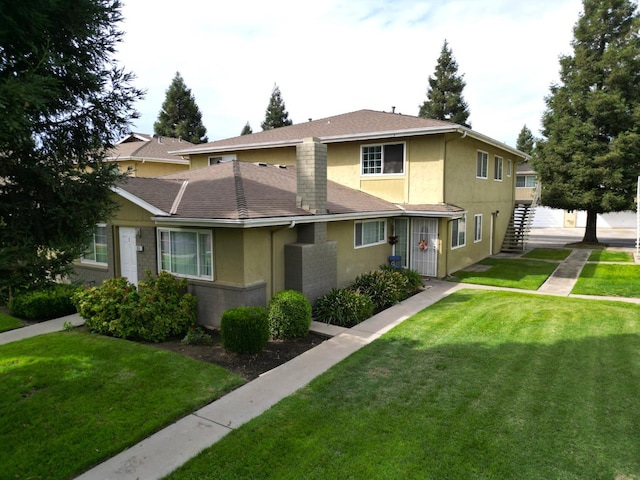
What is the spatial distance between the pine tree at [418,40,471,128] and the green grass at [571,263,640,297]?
29.0 meters

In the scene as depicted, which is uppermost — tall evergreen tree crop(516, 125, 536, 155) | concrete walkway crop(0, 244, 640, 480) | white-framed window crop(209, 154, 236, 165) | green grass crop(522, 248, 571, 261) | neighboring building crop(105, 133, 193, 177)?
tall evergreen tree crop(516, 125, 536, 155)

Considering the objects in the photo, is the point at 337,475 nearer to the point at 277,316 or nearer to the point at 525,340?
the point at 277,316

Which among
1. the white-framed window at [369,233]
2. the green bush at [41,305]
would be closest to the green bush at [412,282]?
the white-framed window at [369,233]

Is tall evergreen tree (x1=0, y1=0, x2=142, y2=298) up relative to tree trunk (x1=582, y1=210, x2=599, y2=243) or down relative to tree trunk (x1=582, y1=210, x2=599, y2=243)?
up

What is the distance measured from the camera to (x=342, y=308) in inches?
445

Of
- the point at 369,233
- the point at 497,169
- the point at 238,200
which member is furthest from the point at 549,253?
the point at 238,200

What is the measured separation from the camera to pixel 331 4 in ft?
36.1

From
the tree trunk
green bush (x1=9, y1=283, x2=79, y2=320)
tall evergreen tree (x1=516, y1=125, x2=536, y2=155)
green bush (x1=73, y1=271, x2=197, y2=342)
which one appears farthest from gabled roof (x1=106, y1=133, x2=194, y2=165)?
tall evergreen tree (x1=516, y1=125, x2=536, y2=155)

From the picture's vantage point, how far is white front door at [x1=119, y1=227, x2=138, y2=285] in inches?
474

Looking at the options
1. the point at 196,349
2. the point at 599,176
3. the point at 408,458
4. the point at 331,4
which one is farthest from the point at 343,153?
the point at 599,176

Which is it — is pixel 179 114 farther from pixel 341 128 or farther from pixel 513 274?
pixel 513 274

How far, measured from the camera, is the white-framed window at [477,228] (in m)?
19.8

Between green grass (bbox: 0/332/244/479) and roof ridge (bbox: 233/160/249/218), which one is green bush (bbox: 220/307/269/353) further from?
roof ridge (bbox: 233/160/249/218)

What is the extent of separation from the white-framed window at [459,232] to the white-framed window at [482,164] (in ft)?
9.36
